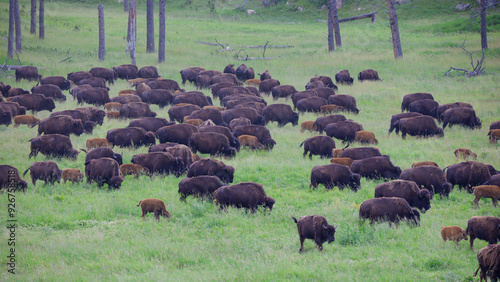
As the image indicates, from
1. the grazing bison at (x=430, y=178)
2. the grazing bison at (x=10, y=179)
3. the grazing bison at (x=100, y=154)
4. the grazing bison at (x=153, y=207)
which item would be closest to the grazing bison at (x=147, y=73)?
the grazing bison at (x=100, y=154)

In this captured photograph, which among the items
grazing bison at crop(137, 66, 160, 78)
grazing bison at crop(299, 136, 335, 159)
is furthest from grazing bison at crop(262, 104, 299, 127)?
grazing bison at crop(137, 66, 160, 78)

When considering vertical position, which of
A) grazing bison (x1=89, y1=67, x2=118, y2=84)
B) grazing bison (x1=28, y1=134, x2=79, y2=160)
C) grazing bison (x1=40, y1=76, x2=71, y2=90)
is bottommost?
grazing bison (x1=28, y1=134, x2=79, y2=160)

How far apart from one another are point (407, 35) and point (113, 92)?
30678 millimetres

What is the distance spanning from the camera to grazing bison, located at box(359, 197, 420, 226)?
1064cm

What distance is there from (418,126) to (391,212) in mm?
8786

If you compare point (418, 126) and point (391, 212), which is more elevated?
point (418, 126)

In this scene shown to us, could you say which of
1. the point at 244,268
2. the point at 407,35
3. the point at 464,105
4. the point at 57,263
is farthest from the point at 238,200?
the point at 407,35

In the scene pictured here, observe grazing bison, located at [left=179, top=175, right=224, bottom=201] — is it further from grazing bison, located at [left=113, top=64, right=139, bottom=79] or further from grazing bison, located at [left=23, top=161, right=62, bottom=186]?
grazing bison, located at [left=113, top=64, right=139, bottom=79]

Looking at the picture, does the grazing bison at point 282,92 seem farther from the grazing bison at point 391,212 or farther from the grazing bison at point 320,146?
the grazing bison at point 391,212

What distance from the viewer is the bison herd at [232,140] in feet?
38.5

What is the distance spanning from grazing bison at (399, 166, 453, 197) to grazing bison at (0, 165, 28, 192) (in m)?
9.12

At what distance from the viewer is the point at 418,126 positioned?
61.4 ft

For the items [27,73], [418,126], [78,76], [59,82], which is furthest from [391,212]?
[27,73]

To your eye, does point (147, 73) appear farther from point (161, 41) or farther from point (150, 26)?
point (150, 26)
